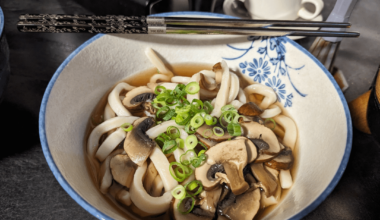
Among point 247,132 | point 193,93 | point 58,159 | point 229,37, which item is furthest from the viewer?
point 229,37

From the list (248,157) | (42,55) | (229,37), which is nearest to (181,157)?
(248,157)

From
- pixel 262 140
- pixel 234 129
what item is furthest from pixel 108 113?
pixel 262 140

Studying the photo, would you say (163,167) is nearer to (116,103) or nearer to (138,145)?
(138,145)

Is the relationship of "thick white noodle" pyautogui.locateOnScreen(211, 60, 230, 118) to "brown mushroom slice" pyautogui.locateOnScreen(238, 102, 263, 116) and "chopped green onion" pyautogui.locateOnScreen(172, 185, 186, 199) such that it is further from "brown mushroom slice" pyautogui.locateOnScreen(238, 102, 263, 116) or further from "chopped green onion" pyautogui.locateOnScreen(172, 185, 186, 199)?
"chopped green onion" pyautogui.locateOnScreen(172, 185, 186, 199)

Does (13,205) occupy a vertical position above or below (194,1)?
below

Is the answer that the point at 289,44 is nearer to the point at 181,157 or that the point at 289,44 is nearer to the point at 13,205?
the point at 181,157
